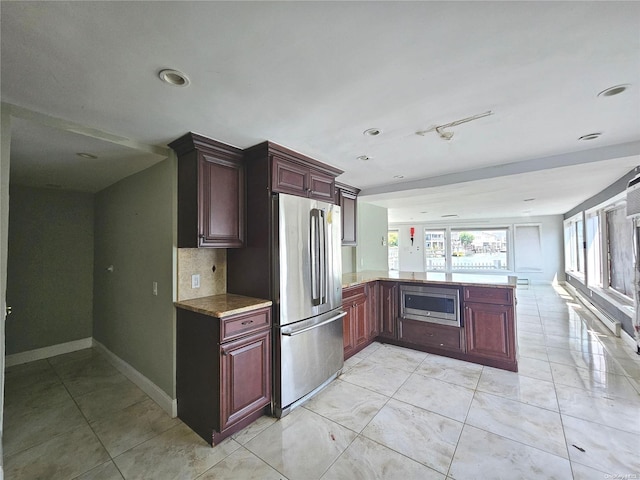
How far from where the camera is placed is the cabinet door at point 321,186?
2.90 meters

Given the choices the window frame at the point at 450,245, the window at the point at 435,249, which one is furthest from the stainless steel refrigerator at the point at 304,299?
the window at the point at 435,249

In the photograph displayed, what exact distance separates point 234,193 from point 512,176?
3103 millimetres

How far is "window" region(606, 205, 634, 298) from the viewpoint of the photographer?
400 cm

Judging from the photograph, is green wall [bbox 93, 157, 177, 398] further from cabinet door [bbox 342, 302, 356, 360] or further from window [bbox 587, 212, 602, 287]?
window [bbox 587, 212, 602, 287]

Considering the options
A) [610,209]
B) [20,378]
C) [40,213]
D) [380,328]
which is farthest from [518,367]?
[40,213]

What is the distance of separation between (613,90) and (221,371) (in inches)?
125

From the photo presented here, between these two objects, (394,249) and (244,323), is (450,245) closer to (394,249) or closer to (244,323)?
(394,249)

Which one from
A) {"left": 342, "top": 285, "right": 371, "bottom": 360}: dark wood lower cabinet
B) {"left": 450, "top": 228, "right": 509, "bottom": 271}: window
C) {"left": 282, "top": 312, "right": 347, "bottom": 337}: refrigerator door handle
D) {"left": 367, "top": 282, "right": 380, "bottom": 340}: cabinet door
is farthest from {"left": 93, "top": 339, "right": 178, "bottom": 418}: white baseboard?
{"left": 450, "top": 228, "right": 509, "bottom": 271}: window

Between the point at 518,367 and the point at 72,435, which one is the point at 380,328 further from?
the point at 72,435

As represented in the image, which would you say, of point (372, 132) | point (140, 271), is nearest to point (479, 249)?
point (372, 132)

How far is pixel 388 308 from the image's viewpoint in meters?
3.86

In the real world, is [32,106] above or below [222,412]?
above

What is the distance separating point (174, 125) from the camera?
2037 millimetres

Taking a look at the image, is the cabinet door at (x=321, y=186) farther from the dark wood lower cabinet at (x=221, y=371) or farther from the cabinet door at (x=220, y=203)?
the dark wood lower cabinet at (x=221, y=371)
